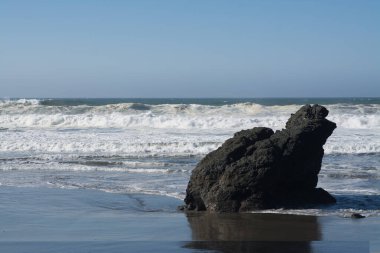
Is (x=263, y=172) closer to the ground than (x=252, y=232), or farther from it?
farther from it

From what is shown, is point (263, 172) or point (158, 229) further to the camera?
point (263, 172)

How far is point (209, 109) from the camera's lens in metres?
44.3

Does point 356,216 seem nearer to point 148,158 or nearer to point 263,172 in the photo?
point 263,172

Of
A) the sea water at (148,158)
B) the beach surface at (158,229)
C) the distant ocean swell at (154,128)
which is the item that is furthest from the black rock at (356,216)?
the distant ocean swell at (154,128)

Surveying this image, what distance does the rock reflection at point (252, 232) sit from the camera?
7.61m

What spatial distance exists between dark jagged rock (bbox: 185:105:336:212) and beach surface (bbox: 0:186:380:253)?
1.51 feet

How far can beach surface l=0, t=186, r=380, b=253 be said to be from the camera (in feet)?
25.0

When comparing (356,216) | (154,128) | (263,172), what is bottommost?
(356,216)

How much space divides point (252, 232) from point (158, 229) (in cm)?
131

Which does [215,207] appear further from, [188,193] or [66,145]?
[66,145]

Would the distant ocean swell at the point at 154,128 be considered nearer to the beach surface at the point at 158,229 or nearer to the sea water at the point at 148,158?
the sea water at the point at 148,158

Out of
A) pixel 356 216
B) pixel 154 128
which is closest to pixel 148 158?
pixel 356 216

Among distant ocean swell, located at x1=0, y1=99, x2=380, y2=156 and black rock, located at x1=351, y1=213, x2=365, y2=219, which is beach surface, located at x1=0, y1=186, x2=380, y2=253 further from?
distant ocean swell, located at x1=0, y1=99, x2=380, y2=156

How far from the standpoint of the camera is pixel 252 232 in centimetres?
864
